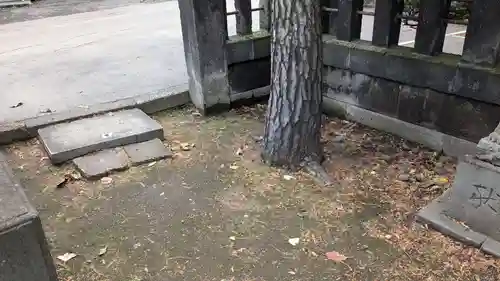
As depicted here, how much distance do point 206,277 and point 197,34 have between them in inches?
105

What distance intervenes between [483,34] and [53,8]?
1041 cm

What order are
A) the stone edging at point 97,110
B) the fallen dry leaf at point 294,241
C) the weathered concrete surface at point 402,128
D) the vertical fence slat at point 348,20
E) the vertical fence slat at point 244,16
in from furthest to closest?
the vertical fence slat at point 244,16 → the vertical fence slat at point 348,20 → the stone edging at point 97,110 → the weathered concrete surface at point 402,128 → the fallen dry leaf at point 294,241

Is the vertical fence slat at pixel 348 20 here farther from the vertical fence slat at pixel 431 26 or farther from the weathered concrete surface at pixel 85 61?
the weathered concrete surface at pixel 85 61

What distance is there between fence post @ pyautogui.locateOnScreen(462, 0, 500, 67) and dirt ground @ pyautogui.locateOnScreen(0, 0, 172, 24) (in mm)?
9047

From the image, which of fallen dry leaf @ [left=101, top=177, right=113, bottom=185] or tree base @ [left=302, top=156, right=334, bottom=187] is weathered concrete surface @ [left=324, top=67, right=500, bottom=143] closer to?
tree base @ [left=302, top=156, right=334, bottom=187]

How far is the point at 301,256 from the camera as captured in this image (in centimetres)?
287

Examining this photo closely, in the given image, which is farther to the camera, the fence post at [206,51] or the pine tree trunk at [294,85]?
the fence post at [206,51]

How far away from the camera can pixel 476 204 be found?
9.42 feet

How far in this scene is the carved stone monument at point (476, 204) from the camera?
2730mm

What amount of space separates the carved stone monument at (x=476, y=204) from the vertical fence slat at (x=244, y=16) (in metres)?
2.89

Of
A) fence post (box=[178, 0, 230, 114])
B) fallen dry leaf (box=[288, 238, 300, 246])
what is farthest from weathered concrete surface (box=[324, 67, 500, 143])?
fallen dry leaf (box=[288, 238, 300, 246])

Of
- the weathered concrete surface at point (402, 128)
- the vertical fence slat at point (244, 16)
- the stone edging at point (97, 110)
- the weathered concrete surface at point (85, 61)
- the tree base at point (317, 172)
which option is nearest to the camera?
the tree base at point (317, 172)

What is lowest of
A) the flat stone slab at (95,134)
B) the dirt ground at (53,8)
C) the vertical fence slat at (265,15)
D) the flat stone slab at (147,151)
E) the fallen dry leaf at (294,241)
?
the fallen dry leaf at (294,241)

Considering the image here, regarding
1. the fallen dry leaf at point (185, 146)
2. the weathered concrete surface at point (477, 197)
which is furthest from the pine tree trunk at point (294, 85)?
the weathered concrete surface at point (477, 197)
